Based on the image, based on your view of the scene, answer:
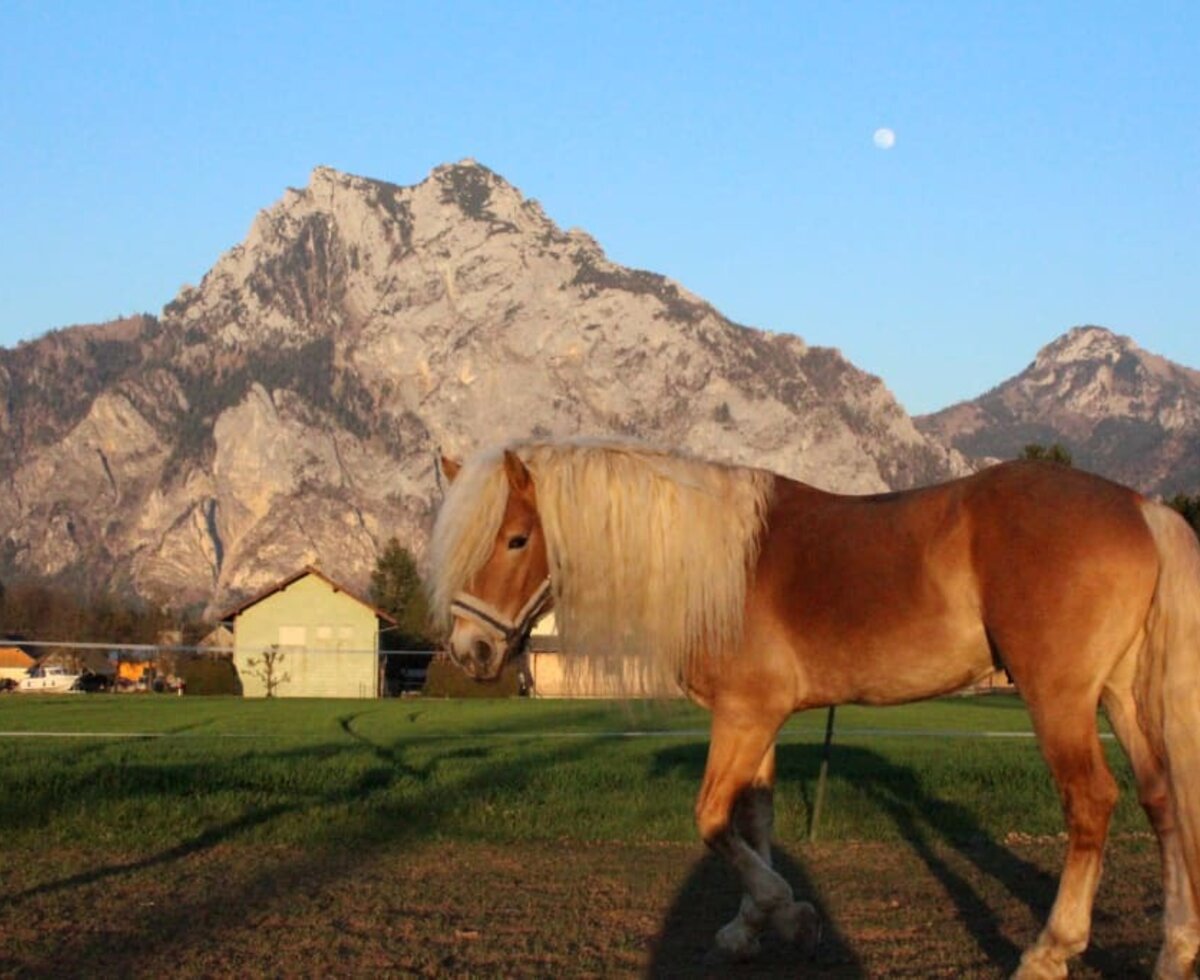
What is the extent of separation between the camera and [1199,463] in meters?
199

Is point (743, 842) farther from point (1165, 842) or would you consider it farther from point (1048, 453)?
point (1048, 453)

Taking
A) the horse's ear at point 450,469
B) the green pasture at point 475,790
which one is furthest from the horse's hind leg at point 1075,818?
the horse's ear at point 450,469

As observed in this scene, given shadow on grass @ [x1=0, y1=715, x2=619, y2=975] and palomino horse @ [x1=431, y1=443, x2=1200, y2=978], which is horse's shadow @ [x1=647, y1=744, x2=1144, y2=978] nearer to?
palomino horse @ [x1=431, y1=443, x2=1200, y2=978]

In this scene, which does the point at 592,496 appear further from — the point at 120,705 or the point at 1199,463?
the point at 1199,463

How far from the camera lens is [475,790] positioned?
41.7 ft

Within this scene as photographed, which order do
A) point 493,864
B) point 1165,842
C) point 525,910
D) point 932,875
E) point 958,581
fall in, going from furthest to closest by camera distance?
point 493,864 < point 932,875 < point 525,910 < point 958,581 < point 1165,842

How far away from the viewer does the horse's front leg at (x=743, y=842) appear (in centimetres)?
598

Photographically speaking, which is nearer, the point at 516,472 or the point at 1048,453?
the point at 516,472

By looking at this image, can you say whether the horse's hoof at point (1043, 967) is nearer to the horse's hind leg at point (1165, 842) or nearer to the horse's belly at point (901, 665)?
the horse's hind leg at point (1165, 842)

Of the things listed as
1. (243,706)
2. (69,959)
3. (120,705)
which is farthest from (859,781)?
(120,705)

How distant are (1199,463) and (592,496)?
209m

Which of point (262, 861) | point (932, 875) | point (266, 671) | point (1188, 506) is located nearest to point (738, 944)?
point (932, 875)

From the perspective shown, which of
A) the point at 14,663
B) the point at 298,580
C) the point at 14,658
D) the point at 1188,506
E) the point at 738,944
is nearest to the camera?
the point at 738,944

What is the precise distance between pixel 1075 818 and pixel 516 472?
8.79 ft
